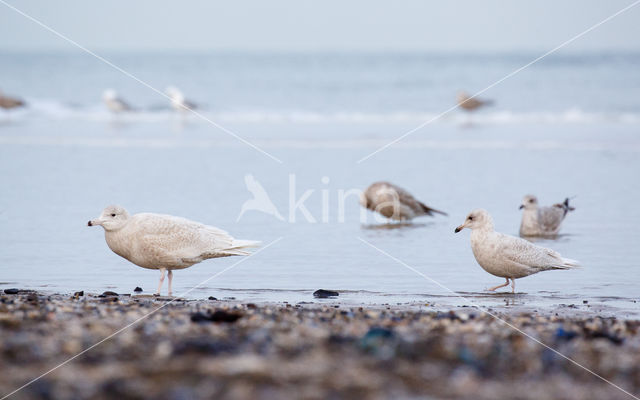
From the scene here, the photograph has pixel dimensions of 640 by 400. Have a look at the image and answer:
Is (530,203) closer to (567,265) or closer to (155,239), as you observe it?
(567,265)

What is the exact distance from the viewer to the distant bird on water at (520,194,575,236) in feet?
36.9

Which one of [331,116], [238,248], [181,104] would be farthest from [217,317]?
[181,104]

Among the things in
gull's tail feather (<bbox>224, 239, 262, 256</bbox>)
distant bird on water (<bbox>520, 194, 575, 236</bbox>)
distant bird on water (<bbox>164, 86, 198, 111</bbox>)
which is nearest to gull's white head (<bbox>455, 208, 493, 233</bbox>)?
gull's tail feather (<bbox>224, 239, 262, 256</bbox>)

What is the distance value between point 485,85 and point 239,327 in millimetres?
36782

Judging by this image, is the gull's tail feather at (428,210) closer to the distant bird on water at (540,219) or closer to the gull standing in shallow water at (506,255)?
the distant bird on water at (540,219)

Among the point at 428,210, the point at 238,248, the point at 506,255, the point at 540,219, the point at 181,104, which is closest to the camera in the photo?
the point at 506,255

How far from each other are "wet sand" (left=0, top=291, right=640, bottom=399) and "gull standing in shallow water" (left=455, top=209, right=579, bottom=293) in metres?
1.65

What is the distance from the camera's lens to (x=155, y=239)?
817 centimetres

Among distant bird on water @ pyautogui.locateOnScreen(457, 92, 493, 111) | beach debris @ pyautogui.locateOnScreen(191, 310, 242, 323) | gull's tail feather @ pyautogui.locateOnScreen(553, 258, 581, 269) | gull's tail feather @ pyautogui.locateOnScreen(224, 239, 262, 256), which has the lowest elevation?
beach debris @ pyautogui.locateOnScreen(191, 310, 242, 323)

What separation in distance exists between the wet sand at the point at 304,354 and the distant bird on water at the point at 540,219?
176 inches

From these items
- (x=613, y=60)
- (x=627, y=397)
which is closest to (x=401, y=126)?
(x=627, y=397)

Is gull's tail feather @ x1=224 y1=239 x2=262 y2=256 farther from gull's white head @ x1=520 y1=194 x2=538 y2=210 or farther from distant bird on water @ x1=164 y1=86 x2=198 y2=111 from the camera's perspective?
distant bird on water @ x1=164 y1=86 x2=198 y2=111

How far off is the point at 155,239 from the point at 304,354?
346cm

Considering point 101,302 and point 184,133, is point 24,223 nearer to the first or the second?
point 101,302
